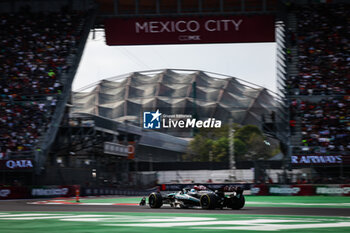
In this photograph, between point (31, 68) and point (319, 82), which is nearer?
point (319, 82)

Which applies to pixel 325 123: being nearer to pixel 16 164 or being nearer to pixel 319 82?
pixel 319 82

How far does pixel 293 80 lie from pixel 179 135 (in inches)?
2716

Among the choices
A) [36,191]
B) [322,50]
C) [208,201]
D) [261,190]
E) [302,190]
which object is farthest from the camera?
[322,50]

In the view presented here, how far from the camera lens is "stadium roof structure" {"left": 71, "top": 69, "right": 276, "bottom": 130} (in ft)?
356

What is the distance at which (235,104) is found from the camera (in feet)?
366

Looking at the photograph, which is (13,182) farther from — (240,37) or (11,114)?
(240,37)

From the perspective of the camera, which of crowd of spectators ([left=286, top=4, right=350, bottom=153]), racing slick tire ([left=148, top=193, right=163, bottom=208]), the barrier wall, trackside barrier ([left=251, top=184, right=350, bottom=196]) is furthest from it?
crowd of spectators ([left=286, top=4, right=350, bottom=153])

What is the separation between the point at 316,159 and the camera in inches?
1308

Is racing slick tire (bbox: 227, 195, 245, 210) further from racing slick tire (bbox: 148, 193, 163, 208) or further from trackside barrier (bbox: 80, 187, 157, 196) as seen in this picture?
trackside barrier (bbox: 80, 187, 157, 196)

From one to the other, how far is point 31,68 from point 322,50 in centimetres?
2352

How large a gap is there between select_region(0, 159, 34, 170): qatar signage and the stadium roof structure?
7035 cm

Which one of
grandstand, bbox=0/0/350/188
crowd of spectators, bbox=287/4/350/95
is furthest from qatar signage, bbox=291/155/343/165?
crowd of spectators, bbox=287/4/350/95

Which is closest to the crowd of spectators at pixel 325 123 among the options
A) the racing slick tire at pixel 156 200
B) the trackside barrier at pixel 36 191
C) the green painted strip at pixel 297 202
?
the green painted strip at pixel 297 202

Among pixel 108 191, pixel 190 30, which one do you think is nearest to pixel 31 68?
pixel 108 191
